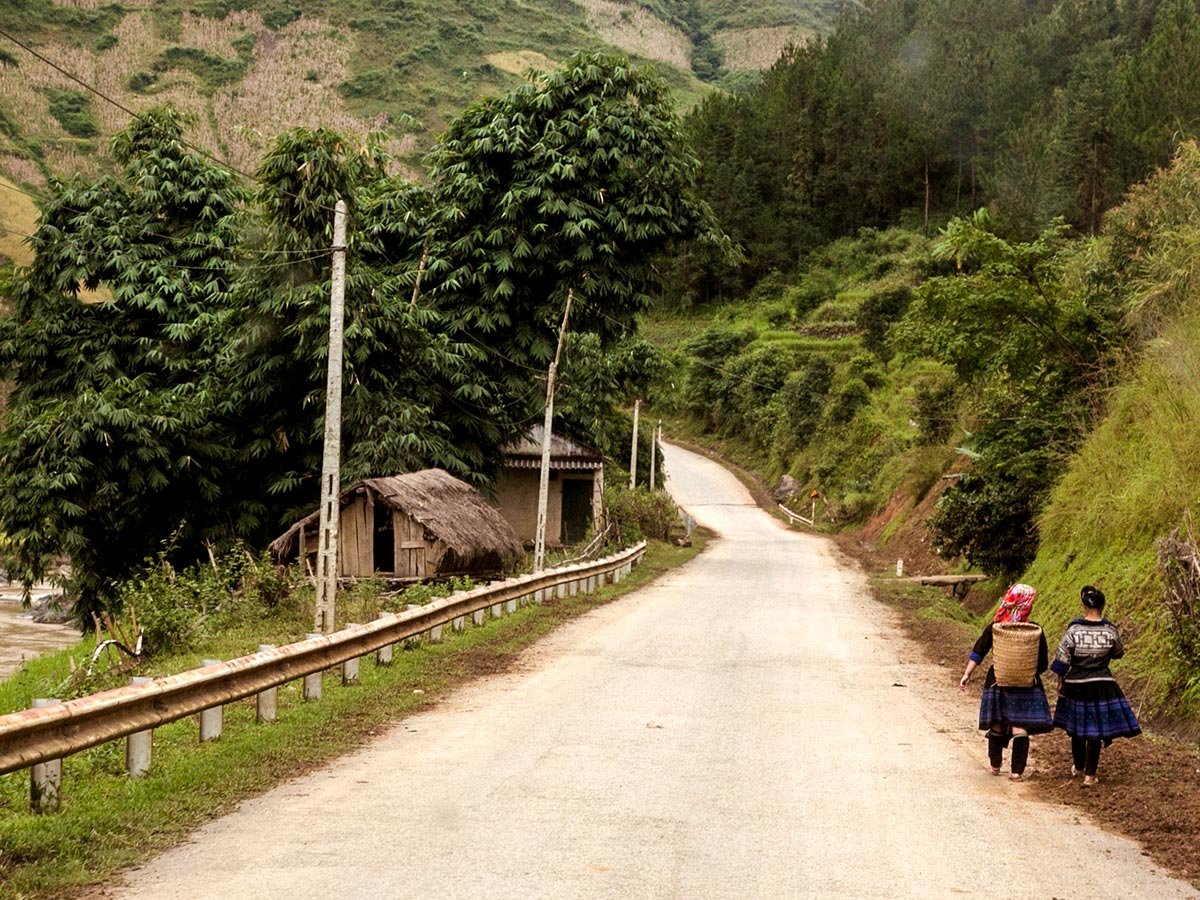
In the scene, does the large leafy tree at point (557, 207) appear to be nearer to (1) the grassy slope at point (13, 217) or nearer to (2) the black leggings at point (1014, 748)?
(2) the black leggings at point (1014, 748)

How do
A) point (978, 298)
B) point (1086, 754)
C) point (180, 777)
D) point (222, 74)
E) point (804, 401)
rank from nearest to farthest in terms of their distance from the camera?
point (180, 777) → point (1086, 754) → point (978, 298) → point (804, 401) → point (222, 74)

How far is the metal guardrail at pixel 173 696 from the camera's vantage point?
7047mm

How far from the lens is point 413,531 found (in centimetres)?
2528

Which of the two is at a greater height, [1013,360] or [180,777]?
[1013,360]

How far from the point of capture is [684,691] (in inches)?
533

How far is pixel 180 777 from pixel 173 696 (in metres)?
0.60

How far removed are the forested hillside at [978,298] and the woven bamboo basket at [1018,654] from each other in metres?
2.46

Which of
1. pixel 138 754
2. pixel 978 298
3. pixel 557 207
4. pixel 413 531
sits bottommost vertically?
pixel 138 754

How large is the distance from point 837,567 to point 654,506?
37.0 feet

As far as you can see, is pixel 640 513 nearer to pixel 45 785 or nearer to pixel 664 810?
pixel 664 810

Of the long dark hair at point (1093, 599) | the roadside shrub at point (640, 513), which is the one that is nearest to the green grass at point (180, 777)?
the long dark hair at point (1093, 599)

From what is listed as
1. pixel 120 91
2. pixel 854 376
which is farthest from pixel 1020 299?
pixel 120 91

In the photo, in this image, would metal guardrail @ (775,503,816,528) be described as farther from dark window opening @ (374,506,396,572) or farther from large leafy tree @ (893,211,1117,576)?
large leafy tree @ (893,211,1117,576)

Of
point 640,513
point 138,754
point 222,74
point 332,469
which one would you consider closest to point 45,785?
point 138,754
